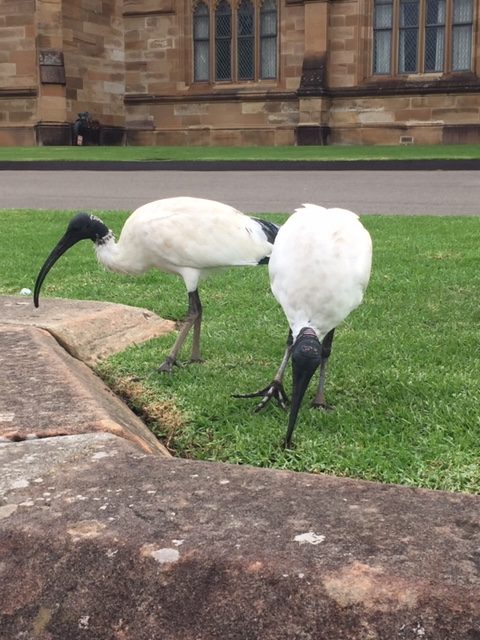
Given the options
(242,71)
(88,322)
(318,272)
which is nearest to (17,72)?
(242,71)

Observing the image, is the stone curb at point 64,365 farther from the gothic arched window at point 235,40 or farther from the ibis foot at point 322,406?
the gothic arched window at point 235,40

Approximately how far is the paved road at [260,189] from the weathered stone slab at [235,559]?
872 cm

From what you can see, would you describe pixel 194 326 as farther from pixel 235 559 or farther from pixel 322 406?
pixel 235 559

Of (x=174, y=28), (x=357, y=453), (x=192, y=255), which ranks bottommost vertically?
(x=357, y=453)

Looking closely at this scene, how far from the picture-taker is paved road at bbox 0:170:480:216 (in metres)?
11.5

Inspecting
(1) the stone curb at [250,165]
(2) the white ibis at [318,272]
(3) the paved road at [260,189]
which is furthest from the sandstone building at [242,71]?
(2) the white ibis at [318,272]

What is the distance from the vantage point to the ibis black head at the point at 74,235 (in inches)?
161

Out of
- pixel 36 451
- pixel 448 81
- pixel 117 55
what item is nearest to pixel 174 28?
pixel 117 55

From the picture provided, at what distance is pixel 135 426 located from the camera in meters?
3.08

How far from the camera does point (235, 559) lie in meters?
1.76

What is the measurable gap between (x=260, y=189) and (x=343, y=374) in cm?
1001

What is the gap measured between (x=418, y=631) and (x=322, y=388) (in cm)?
188

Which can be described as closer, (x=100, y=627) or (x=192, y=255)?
(x=100, y=627)

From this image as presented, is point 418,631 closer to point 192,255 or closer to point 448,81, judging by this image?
point 192,255
